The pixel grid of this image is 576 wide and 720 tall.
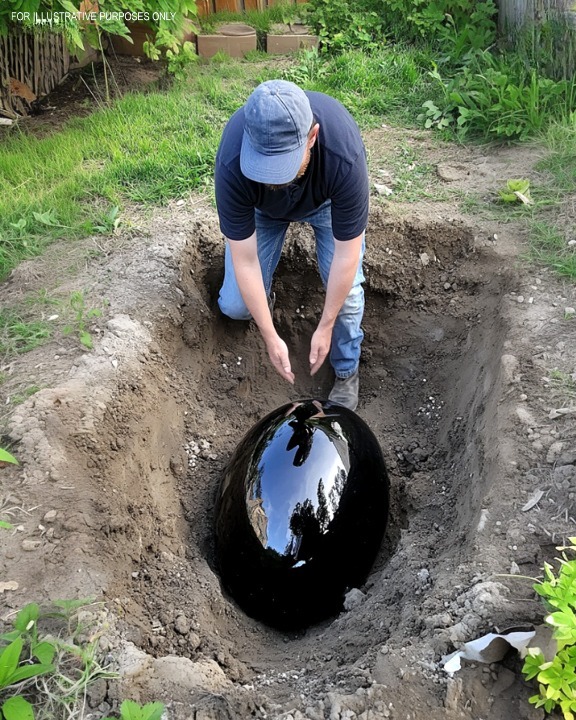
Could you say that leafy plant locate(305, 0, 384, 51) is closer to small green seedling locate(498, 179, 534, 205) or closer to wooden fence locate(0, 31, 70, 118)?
wooden fence locate(0, 31, 70, 118)

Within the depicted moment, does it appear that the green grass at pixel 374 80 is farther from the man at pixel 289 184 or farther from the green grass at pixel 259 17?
the man at pixel 289 184

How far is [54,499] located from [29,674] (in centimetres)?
82

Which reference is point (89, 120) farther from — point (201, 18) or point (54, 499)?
point (54, 499)

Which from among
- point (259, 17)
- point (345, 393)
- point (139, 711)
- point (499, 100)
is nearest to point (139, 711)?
point (139, 711)

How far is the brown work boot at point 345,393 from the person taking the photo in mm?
4152

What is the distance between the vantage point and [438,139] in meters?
5.07

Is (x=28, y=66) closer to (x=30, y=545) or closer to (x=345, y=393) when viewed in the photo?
(x=345, y=393)

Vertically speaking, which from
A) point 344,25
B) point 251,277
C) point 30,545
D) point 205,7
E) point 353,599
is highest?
point 205,7

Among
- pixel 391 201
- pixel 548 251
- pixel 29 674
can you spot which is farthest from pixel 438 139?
pixel 29 674

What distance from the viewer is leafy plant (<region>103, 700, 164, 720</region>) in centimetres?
203

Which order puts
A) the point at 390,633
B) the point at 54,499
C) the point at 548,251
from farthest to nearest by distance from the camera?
the point at 548,251, the point at 54,499, the point at 390,633

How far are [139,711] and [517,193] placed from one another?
369cm

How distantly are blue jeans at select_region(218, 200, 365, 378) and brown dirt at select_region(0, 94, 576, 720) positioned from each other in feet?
0.85

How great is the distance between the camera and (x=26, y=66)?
20.0 ft
